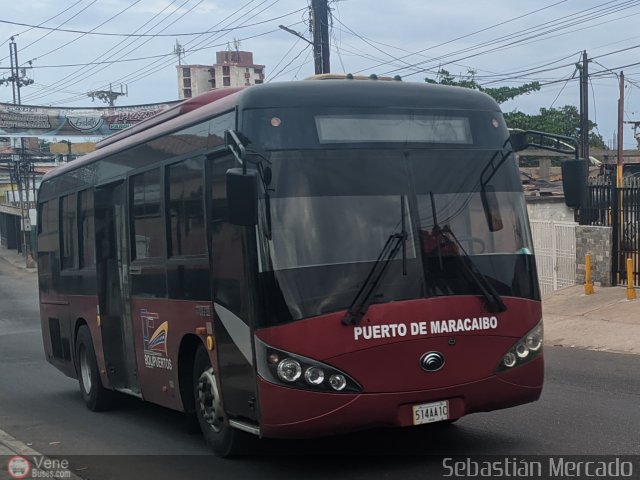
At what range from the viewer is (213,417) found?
805 cm

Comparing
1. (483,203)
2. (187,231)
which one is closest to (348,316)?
A: (483,203)

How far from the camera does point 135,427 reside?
35.0ft

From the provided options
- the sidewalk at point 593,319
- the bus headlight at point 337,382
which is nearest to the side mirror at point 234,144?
the bus headlight at point 337,382

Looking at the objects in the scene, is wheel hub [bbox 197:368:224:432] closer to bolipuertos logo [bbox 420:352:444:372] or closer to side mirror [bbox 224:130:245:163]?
bolipuertos logo [bbox 420:352:444:372]

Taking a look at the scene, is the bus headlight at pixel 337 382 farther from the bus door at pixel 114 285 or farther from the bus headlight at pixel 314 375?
the bus door at pixel 114 285

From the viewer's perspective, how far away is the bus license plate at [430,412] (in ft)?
22.5

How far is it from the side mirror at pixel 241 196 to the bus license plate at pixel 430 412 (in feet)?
6.00

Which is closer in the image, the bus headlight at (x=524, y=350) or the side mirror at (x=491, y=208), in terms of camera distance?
the bus headlight at (x=524, y=350)

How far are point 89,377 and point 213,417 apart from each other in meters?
4.67

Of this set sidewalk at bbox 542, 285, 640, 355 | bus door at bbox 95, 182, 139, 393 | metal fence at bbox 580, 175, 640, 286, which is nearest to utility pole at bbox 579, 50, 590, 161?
metal fence at bbox 580, 175, 640, 286

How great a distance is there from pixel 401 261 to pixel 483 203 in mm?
907

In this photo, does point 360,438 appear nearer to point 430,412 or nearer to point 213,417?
point 213,417

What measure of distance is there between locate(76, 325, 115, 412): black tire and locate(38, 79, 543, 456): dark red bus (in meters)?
3.99

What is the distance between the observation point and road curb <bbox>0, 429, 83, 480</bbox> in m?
7.84
